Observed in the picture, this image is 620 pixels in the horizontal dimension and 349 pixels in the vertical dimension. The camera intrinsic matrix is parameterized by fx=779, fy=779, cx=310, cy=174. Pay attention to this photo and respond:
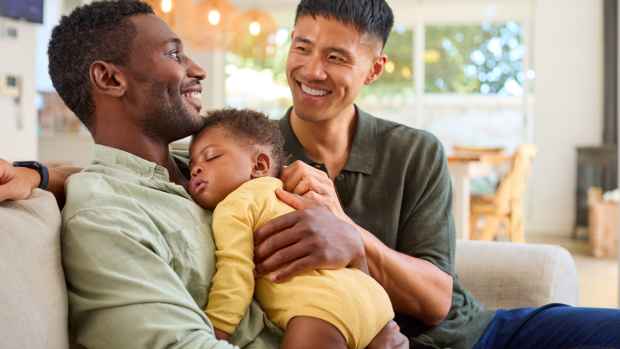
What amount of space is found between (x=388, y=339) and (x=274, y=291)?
0.73 ft

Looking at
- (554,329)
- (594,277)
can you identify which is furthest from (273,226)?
(594,277)

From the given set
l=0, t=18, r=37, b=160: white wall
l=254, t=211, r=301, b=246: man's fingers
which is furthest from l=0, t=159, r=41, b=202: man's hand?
l=0, t=18, r=37, b=160: white wall

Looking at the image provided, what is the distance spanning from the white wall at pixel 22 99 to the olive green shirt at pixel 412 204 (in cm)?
324

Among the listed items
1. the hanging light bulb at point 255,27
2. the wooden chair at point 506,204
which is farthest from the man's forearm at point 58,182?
the wooden chair at point 506,204

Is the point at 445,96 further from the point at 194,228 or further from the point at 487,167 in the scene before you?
the point at 194,228

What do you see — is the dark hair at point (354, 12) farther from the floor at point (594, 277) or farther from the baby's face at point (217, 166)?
the floor at point (594, 277)

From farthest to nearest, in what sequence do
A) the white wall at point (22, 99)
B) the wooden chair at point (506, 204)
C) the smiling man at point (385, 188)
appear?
the wooden chair at point (506, 204) → the white wall at point (22, 99) → the smiling man at point (385, 188)

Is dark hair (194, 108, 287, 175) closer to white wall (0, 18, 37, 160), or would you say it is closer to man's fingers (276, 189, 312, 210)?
man's fingers (276, 189, 312, 210)

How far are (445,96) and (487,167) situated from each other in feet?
9.49

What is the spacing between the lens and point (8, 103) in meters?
4.66

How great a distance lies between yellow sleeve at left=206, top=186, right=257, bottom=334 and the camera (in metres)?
1.27

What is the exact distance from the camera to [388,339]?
4.47ft

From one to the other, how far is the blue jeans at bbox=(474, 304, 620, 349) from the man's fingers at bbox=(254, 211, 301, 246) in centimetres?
71

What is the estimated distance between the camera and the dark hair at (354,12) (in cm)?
194
